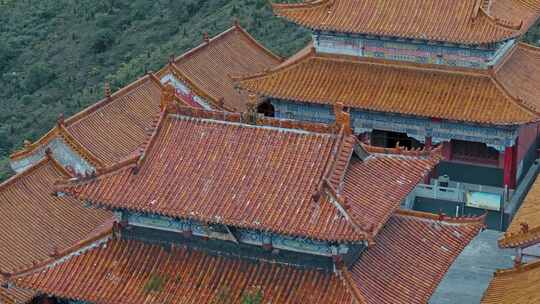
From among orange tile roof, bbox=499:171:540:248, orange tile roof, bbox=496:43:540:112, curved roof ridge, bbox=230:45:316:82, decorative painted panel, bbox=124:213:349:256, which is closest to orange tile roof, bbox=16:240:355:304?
decorative painted panel, bbox=124:213:349:256

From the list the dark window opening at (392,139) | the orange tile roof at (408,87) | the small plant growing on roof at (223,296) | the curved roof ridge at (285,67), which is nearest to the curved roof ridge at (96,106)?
the curved roof ridge at (285,67)

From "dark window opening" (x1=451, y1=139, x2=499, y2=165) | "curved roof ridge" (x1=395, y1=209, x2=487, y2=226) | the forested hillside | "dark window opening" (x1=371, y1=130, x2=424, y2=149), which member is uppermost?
"curved roof ridge" (x1=395, y1=209, x2=487, y2=226)

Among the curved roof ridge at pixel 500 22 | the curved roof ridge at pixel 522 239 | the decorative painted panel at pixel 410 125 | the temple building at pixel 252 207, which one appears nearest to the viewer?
the temple building at pixel 252 207

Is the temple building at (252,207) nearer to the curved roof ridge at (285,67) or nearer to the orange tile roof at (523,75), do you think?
the orange tile roof at (523,75)

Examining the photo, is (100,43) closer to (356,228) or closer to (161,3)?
(161,3)

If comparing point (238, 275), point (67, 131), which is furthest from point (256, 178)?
point (67, 131)

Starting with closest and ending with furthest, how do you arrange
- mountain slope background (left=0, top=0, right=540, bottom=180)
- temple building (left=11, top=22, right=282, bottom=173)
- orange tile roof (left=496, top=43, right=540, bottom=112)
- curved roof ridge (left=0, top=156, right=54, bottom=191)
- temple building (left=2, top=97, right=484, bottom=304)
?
temple building (left=2, top=97, right=484, bottom=304) < curved roof ridge (left=0, top=156, right=54, bottom=191) < temple building (left=11, top=22, right=282, bottom=173) < orange tile roof (left=496, top=43, right=540, bottom=112) < mountain slope background (left=0, top=0, right=540, bottom=180)

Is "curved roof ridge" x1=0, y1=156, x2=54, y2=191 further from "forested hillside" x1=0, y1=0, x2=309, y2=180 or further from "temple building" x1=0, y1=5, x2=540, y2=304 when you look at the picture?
"forested hillside" x1=0, y1=0, x2=309, y2=180

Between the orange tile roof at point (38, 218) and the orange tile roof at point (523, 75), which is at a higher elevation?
the orange tile roof at point (523, 75)

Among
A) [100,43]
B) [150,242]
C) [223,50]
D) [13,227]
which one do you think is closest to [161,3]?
[100,43]
